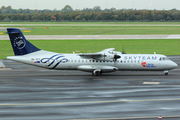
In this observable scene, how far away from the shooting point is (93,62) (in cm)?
3102

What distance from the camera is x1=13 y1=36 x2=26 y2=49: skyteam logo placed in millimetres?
30453

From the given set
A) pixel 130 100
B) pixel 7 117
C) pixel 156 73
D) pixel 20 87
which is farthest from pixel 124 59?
pixel 7 117

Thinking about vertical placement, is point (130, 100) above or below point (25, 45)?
below

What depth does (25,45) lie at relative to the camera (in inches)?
1214

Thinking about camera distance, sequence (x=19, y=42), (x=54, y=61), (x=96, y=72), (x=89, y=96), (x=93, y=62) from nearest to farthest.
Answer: (x=89, y=96) → (x=19, y=42) → (x=54, y=61) → (x=96, y=72) → (x=93, y=62)

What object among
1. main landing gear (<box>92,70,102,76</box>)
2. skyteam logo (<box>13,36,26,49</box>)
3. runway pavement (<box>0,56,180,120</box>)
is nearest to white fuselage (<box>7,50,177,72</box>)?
main landing gear (<box>92,70,102,76</box>)

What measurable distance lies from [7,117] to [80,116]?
5002 mm

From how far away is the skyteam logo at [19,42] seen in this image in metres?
30.5

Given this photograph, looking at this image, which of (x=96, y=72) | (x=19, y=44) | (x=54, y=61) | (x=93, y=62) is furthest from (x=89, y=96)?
(x=19, y=44)

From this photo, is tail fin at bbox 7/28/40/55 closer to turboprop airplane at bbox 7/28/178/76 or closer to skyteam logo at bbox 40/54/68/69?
turboprop airplane at bbox 7/28/178/76

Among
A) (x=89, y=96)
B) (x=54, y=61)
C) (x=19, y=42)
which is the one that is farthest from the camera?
(x=54, y=61)

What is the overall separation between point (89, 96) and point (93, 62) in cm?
1005

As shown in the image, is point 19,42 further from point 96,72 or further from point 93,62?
point 96,72

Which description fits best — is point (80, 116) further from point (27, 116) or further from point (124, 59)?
point (124, 59)
